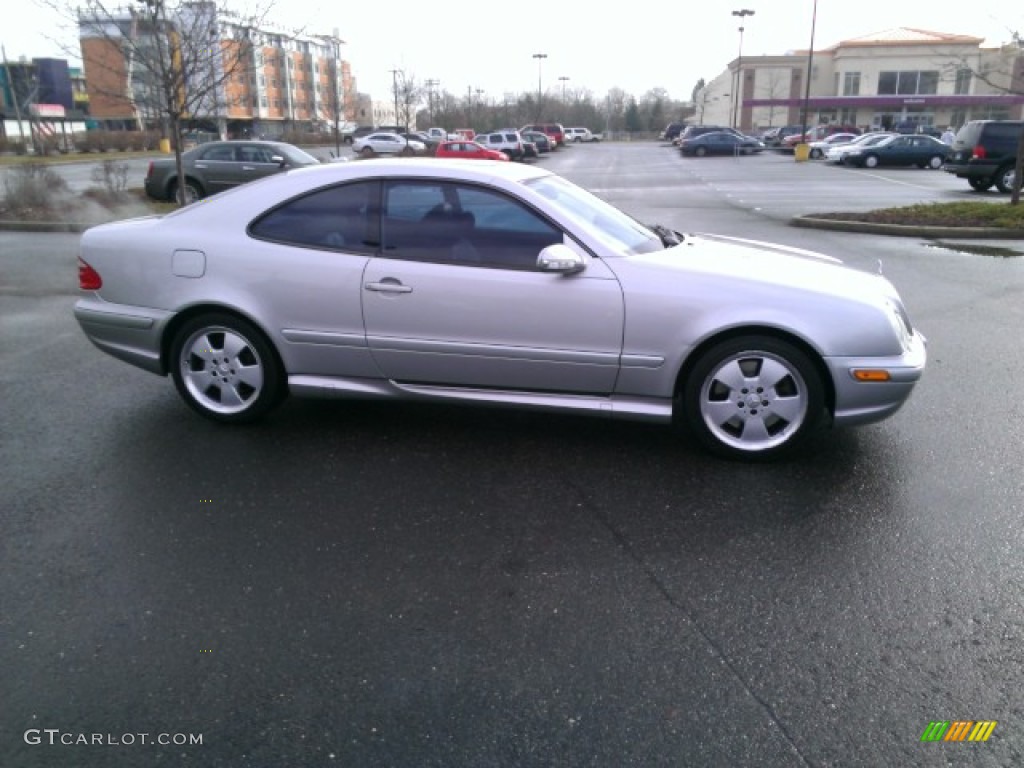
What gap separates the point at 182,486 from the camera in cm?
411

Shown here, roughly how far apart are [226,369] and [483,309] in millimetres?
1621

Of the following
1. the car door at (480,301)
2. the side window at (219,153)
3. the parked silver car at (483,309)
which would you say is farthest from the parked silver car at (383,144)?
the car door at (480,301)

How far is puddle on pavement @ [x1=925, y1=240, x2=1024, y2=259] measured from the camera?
11391 mm

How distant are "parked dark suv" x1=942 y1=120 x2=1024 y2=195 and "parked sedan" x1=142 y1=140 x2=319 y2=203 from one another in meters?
16.4

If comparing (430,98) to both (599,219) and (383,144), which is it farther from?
(599,219)

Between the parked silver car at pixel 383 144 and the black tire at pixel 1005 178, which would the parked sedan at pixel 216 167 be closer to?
the black tire at pixel 1005 178

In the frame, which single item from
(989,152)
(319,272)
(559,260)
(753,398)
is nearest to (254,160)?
(319,272)

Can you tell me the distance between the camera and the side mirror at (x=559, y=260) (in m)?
4.16

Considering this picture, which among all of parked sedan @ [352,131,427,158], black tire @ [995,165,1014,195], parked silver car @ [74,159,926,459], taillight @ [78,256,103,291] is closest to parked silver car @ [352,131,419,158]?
parked sedan @ [352,131,427,158]

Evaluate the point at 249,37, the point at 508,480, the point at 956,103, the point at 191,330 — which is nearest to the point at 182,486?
the point at 191,330

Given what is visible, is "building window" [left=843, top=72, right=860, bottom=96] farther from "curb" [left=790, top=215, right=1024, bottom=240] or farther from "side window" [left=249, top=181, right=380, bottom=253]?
"side window" [left=249, top=181, right=380, bottom=253]

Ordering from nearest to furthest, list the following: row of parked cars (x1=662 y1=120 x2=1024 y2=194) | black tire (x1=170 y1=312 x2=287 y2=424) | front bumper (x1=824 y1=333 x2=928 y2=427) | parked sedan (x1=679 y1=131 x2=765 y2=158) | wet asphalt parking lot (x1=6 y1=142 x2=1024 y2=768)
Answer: wet asphalt parking lot (x1=6 y1=142 x2=1024 y2=768) < front bumper (x1=824 y1=333 x2=928 y2=427) < black tire (x1=170 y1=312 x2=287 y2=424) < row of parked cars (x1=662 y1=120 x2=1024 y2=194) < parked sedan (x1=679 y1=131 x2=765 y2=158)

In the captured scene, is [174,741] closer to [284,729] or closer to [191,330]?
[284,729]

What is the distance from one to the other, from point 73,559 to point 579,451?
8.22ft
